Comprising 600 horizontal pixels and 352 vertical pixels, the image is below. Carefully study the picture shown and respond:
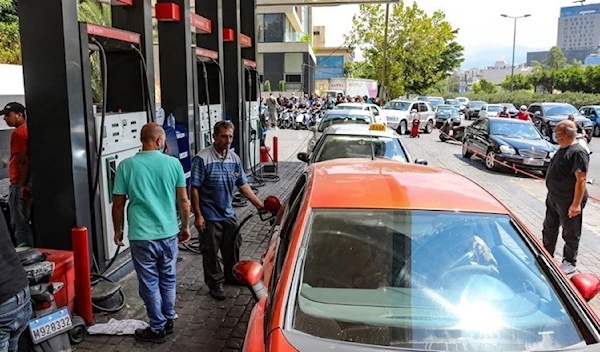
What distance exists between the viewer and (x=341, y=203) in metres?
3.05

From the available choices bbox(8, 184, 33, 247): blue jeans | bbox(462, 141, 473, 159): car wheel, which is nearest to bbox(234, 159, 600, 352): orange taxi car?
bbox(8, 184, 33, 247): blue jeans

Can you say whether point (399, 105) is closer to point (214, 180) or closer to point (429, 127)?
point (429, 127)

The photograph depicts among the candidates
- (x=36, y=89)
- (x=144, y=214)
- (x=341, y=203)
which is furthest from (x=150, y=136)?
(x=341, y=203)

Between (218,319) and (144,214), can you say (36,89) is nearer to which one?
(144,214)

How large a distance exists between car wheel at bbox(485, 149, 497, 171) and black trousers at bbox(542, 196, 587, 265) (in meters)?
8.81

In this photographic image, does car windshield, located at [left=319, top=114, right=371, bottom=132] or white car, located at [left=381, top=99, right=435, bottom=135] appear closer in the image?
car windshield, located at [left=319, top=114, right=371, bottom=132]

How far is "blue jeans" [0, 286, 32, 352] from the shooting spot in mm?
2686

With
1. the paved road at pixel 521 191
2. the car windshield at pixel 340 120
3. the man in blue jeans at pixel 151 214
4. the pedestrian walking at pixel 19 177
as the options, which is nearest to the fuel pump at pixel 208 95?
the pedestrian walking at pixel 19 177

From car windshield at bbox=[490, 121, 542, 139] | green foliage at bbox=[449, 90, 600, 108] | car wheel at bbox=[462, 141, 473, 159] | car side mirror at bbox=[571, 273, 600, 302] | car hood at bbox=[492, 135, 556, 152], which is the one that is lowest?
car wheel at bbox=[462, 141, 473, 159]

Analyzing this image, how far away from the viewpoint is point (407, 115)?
86.6ft

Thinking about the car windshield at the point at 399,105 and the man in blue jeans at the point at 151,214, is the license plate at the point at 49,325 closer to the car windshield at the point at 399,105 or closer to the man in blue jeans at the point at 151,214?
the man in blue jeans at the point at 151,214

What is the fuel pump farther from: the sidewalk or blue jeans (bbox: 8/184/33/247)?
blue jeans (bbox: 8/184/33/247)

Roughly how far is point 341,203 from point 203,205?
2345mm

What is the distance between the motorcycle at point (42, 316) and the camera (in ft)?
11.6
